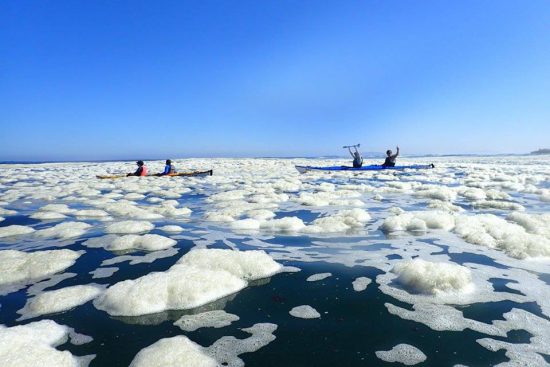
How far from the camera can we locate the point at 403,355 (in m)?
2.94

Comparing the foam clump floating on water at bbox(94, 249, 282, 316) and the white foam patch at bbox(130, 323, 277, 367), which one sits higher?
the foam clump floating on water at bbox(94, 249, 282, 316)

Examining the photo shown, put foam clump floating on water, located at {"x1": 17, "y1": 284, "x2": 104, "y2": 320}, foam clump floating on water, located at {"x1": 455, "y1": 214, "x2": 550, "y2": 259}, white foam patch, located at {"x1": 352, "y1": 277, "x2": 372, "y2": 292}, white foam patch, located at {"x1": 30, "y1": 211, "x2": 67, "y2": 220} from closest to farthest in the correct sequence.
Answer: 1. foam clump floating on water, located at {"x1": 17, "y1": 284, "x2": 104, "y2": 320}
2. white foam patch, located at {"x1": 352, "y1": 277, "x2": 372, "y2": 292}
3. foam clump floating on water, located at {"x1": 455, "y1": 214, "x2": 550, "y2": 259}
4. white foam patch, located at {"x1": 30, "y1": 211, "x2": 67, "y2": 220}

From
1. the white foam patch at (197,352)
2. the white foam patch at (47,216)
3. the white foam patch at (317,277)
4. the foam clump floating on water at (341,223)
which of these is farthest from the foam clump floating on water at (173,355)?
the white foam patch at (47,216)

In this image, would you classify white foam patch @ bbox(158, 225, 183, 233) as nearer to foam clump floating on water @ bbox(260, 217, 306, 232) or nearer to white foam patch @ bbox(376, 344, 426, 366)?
foam clump floating on water @ bbox(260, 217, 306, 232)

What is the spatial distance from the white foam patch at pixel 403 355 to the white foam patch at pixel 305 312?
82cm

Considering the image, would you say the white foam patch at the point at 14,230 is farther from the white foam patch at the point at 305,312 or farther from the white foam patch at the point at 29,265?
the white foam patch at the point at 305,312

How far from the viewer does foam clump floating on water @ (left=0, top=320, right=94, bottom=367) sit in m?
2.81

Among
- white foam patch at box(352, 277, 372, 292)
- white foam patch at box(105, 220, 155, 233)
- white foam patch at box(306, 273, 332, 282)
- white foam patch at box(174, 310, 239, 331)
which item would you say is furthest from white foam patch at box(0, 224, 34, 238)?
white foam patch at box(352, 277, 372, 292)

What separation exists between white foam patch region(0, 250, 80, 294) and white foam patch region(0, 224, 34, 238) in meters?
1.88

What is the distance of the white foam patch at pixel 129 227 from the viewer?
291 inches

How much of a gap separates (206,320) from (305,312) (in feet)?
3.44

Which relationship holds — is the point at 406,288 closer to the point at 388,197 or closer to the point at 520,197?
the point at 388,197

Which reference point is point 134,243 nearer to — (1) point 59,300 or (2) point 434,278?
(1) point 59,300

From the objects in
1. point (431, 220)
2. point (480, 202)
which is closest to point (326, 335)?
point (431, 220)
